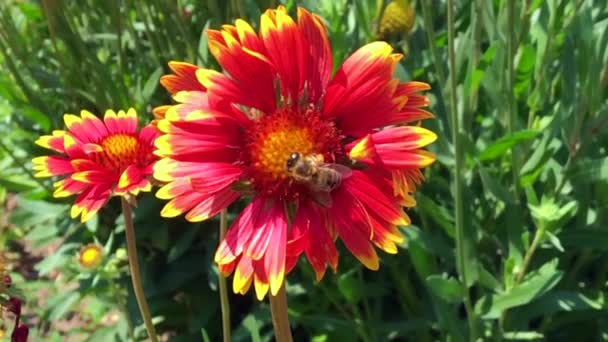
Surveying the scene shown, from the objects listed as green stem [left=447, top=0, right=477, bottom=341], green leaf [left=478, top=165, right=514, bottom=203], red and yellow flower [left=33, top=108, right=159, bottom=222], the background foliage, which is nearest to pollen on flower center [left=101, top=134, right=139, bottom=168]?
red and yellow flower [left=33, top=108, right=159, bottom=222]

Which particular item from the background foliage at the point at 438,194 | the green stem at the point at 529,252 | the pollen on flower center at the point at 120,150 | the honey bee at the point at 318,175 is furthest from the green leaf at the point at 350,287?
the honey bee at the point at 318,175

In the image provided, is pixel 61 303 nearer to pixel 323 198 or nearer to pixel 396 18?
pixel 396 18

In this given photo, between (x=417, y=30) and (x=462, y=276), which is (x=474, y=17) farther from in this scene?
(x=462, y=276)

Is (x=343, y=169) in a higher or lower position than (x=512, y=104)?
higher

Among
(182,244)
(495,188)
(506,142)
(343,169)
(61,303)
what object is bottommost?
(61,303)

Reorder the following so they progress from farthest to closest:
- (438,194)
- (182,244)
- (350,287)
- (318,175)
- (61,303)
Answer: (61,303)
(182,244)
(438,194)
(350,287)
(318,175)

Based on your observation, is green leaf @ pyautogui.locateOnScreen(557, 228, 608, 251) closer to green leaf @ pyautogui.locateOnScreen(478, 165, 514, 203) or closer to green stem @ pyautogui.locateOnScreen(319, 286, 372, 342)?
green leaf @ pyautogui.locateOnScreen(478, 165, 514, 203)

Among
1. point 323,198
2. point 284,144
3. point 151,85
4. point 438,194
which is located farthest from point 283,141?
point 151,85

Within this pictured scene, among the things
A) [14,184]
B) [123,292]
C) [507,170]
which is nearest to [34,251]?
[14,184]
